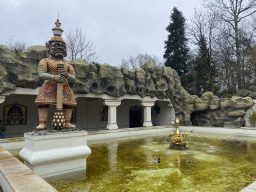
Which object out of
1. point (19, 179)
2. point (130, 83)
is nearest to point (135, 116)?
point (130, 83)

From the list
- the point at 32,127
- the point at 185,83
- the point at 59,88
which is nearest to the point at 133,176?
the point at 59,88

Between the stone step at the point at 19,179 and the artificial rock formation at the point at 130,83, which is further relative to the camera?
the artificial rock formation at the point at 130,83

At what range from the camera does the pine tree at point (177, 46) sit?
897 inches

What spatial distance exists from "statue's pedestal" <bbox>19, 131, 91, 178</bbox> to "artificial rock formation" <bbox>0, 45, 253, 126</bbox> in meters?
5.37

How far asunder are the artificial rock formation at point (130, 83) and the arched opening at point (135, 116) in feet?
11.9

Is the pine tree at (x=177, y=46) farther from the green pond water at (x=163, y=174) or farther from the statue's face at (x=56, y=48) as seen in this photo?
the statue's face at (x=56, y=48)

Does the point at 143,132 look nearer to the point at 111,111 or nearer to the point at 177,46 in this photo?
the point at 111,111

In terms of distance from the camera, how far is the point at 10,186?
231 centimetres

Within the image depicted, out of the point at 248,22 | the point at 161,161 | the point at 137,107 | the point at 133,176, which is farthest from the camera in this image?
the point at 248,22

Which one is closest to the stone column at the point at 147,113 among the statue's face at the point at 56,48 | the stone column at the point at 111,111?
the stone column at the point at 111,111

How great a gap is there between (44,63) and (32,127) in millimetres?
8981

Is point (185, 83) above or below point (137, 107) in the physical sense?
above

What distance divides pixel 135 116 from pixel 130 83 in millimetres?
6143

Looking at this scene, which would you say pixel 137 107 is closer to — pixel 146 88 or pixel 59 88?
pixel 146 88
